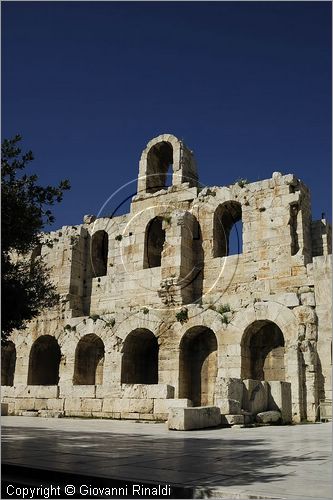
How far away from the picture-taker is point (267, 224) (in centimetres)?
2064

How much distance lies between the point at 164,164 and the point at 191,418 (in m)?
15.8

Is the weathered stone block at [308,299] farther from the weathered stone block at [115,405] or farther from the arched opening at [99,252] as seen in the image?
the arched opening at [99,252]

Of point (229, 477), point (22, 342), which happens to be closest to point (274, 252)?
point (22, 342)

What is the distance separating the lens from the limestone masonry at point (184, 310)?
17.2 meters

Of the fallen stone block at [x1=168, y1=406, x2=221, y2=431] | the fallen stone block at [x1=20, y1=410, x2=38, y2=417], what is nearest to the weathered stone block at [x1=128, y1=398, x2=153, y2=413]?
the fallen stone block at [x1=168, y1=406, x2=221, y2=431]

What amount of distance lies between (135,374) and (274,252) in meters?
7.66

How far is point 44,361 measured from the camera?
82.0 feet

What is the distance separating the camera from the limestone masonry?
1725 centimetres

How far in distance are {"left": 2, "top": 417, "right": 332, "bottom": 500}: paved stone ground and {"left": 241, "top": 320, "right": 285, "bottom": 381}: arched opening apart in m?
6.99

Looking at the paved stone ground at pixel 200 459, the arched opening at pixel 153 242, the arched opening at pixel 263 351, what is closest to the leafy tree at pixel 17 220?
the paved stone ground at pixel 200 459

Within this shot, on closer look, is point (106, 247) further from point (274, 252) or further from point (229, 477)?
point (229, 477)

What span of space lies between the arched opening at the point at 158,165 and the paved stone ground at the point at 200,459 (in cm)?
1547

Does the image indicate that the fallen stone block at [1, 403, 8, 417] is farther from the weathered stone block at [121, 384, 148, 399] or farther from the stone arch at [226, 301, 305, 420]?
the stone arch at [226, 301, 305, 420]

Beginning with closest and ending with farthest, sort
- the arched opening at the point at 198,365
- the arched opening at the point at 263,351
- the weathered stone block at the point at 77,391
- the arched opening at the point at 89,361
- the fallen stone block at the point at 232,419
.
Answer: the fallen stone block at the point at 232,419 < the arched opening at the point at 263,351 < the arched opening at the point at 198,365 < the weathered stone block at the point at 77,391 < the arched opening at the point at 89,361
